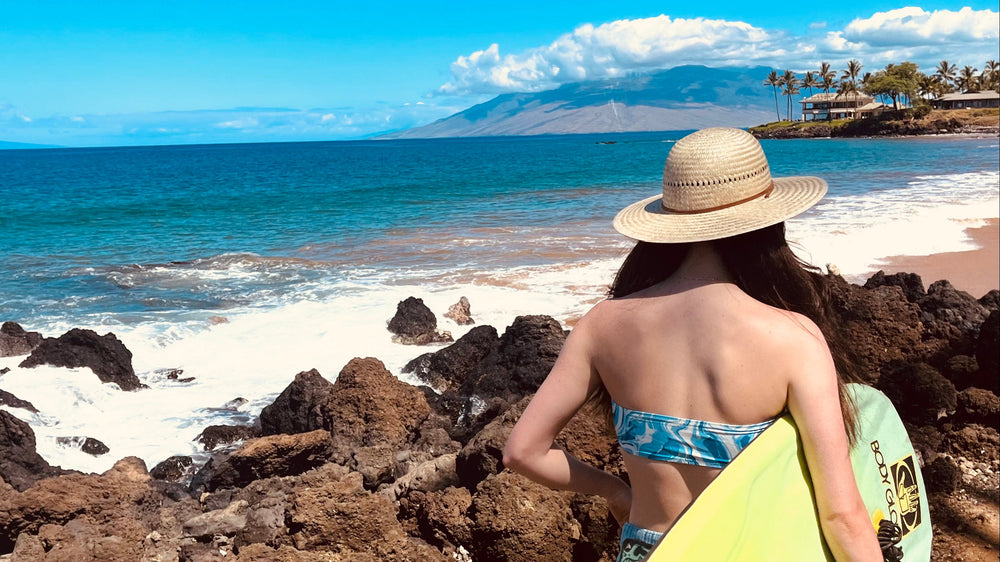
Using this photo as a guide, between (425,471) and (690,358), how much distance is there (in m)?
3.29

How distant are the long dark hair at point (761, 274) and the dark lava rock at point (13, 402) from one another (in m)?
7.71

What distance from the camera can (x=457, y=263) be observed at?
1648cm

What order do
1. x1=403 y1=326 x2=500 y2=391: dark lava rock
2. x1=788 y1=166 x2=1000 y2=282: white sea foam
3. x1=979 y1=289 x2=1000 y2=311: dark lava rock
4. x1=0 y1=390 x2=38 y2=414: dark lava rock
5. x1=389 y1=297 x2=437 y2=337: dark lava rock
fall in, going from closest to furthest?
x1=979 y1=289 x2=1000 y2=311: dark lava rock < x1=0 y1=390 x2=38 y2=414: dark lava rock < x1=403 y1=326 x2=500 y2=391: dark lava rock < x1=389 y1=297 x2=437 y2=337: dark lava rock < x1=788 y1=166 x2=1000 y2=282: white sea foam

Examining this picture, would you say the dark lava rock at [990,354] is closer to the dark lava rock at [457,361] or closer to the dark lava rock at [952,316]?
the dark lava rock at [952,316]

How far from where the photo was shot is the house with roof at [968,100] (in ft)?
282

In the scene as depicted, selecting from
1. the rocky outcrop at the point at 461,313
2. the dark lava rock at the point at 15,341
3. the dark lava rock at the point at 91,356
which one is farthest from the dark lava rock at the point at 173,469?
the rocky outcrop at the point at 461,313

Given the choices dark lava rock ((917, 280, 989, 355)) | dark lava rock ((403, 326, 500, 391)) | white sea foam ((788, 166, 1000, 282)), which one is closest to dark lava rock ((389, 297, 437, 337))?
dark lava rock ((403, 326, 500, 391))

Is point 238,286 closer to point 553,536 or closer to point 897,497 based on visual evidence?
point 553,536

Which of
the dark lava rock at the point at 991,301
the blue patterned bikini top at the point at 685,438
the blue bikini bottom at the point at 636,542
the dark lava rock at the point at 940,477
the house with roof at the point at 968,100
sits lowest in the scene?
the house with roof at the point at 968,100

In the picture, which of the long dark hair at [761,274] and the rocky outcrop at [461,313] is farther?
the rocky outcrop at [461,313]

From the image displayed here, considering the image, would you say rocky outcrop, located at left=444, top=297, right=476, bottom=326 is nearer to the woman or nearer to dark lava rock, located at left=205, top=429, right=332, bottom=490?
dark lava rock, located at left=205, top=429, right=332, bottom=490

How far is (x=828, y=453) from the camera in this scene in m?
1.65

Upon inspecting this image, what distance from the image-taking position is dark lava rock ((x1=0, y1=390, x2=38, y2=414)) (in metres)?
7.95

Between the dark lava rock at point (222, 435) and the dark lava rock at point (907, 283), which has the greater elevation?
the dark lava rock at point (907, 283)
